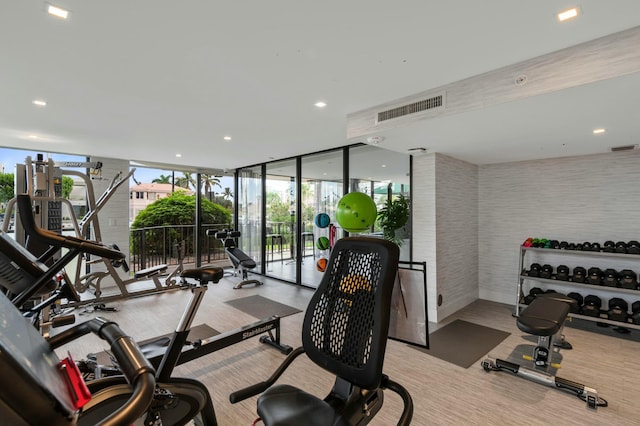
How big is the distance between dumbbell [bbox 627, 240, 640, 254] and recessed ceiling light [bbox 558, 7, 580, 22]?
10.4 ft

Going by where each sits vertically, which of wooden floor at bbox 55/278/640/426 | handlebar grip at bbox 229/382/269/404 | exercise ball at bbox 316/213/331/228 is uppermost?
exercise ball at bbox 316/213/331/228

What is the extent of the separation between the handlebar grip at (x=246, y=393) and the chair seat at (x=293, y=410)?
61 millimetres

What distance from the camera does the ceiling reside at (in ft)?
5.38

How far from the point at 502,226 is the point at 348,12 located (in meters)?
4.32

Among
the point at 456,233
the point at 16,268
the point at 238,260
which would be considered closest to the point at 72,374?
the point at 16,268

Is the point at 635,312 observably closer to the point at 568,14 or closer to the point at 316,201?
the point at 568,14

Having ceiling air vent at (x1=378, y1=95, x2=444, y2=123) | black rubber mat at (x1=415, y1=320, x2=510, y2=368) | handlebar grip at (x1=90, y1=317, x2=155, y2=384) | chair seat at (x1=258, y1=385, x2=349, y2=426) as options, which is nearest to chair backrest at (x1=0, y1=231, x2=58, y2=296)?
handlebar grip at (x1=90, y1=317, x2=155, y2=384)

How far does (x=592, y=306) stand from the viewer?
11.8 feet

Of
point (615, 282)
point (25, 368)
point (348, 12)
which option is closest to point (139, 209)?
point (348, 12)

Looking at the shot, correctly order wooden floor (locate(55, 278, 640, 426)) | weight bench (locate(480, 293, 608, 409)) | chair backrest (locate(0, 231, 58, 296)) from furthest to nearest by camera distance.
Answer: weight bench (locate(480, 293, 608, 409)) < wooden floor (locate(55, 278, 640, 426)) < chair backrest (locate(0, 231, 58, 296))

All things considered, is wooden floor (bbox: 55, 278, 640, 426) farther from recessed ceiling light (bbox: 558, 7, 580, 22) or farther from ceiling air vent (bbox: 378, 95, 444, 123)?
recessed ceiling light (bbox: 558, 7, 580, 22)

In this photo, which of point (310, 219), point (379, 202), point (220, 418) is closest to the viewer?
point (220, 418)

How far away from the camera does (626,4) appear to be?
1532 millimetres

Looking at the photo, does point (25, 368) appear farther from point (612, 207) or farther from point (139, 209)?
point (139, 209)
